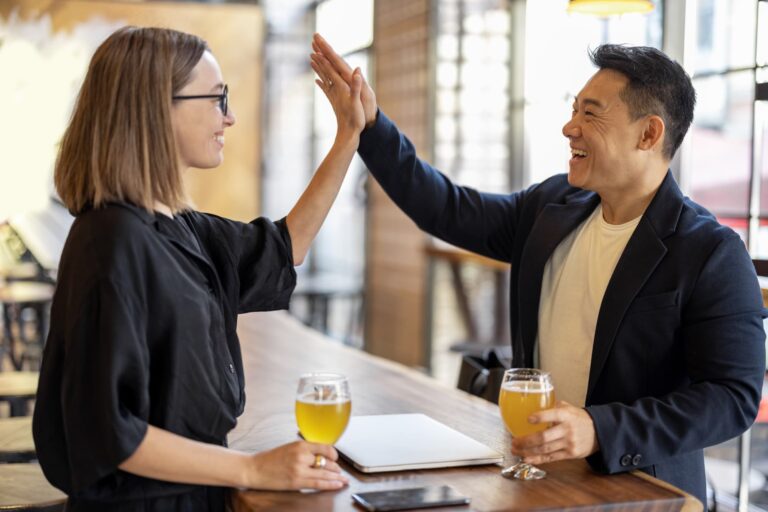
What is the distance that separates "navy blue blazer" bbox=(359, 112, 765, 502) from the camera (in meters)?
1.68

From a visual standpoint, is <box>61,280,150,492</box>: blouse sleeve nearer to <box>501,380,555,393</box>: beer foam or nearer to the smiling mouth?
<box>501,380,555,393</box>: beer foam

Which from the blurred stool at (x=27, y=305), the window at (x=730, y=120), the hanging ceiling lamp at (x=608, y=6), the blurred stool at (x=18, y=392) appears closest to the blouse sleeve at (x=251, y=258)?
the blurred stool at (x=18, y=392)

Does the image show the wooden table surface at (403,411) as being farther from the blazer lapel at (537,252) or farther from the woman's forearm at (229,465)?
the blazer lapel at (537,252)

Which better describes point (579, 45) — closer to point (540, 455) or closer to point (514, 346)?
point (514, 346)

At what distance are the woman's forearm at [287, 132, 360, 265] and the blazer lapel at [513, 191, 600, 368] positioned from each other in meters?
0.46

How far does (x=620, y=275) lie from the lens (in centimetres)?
187

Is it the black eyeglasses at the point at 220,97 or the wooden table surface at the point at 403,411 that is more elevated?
the black eyeglasses at the point at 220,97

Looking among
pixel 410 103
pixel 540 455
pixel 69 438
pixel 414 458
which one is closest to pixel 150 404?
pixel 69 438

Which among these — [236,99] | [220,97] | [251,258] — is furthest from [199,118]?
[236,99]

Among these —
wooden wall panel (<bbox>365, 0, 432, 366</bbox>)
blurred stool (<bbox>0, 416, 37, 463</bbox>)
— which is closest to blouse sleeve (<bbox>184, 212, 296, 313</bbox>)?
blurred stool (<bbox>0, 416, 37, 463</bbox>)

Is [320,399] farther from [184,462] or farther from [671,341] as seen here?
[671,341]

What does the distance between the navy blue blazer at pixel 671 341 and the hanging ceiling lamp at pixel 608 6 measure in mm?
1734

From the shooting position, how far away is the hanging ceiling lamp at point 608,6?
3.64 m

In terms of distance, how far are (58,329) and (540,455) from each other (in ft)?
2.54
